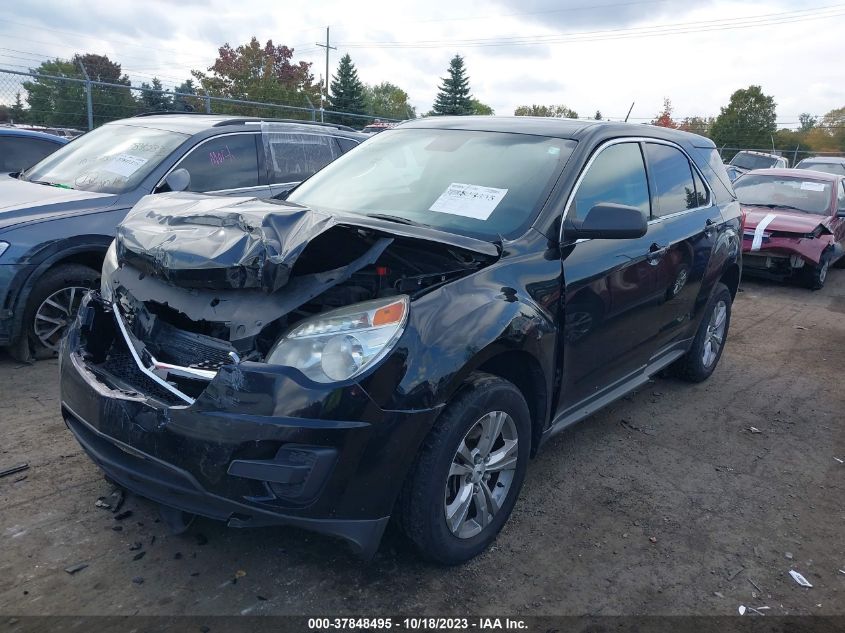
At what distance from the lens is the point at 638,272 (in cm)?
373

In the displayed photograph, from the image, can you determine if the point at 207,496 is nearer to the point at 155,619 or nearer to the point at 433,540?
the point at 155,619

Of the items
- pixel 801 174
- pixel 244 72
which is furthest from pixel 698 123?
pixel 801 174

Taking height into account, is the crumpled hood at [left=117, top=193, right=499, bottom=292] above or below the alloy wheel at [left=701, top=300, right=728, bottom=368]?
above

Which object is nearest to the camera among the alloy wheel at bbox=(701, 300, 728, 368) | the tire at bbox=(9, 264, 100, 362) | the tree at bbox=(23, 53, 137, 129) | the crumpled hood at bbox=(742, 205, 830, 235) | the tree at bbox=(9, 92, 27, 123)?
the tire at bbox=(9, 264, 100, 362)

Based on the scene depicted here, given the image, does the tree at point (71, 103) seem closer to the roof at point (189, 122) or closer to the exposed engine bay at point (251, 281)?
the roof at point (189, 122)

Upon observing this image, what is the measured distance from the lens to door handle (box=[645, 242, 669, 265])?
385 centimetres

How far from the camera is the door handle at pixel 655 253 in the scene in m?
3.85

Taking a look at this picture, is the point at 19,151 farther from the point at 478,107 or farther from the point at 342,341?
the point at 478,107

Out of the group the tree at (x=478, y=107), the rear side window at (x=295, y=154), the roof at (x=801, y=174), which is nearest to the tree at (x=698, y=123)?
the tree at (x=478, y=107)

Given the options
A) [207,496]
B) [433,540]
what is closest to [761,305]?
[433,540]

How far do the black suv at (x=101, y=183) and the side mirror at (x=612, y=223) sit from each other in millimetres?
2397

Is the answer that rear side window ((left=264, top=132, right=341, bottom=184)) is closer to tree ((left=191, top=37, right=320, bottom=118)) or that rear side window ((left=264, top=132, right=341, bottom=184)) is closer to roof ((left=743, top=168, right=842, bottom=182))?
roof ((left=743, top=168, right=842, bottom=182))

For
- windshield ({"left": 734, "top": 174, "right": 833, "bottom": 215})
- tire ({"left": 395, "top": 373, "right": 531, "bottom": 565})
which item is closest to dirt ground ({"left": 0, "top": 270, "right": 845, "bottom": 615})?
tire ({"left": 395, "top": 373, "right": 531, "bottom": 565})

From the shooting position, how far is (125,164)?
211 inches
